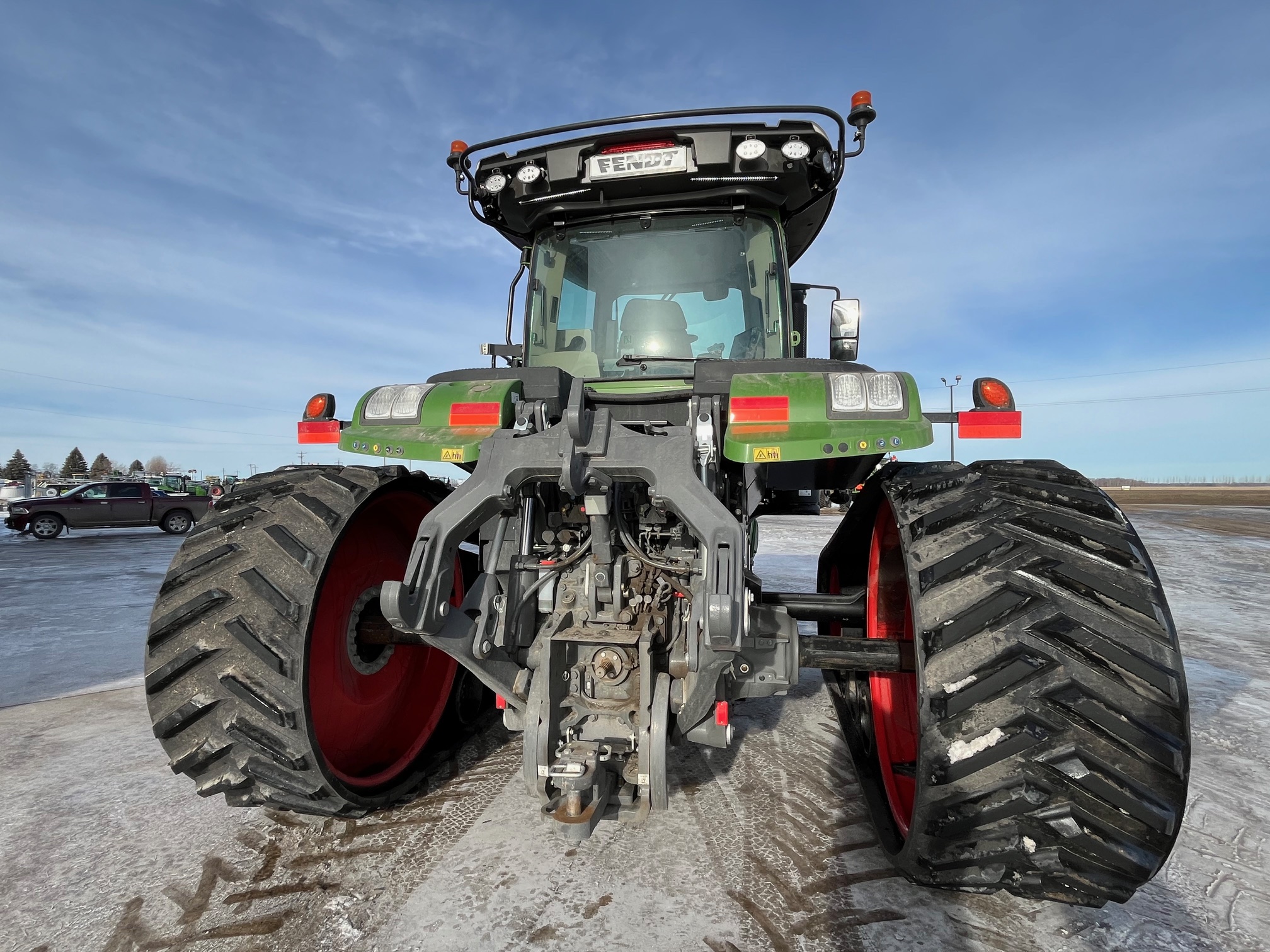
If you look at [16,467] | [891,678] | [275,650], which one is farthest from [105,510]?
[16,467]

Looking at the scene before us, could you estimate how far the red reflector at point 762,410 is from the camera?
223cm

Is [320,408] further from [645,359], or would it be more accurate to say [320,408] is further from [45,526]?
[45,526]

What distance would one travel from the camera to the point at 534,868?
7.38 feet

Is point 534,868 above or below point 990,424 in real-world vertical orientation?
below

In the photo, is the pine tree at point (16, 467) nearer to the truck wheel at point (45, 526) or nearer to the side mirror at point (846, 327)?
the truck wheel at point (45, 526)

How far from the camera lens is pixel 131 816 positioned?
263 centimetres

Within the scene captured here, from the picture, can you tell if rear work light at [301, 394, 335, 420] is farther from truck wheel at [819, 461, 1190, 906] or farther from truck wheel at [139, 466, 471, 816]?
truck wheel at [819, 461, 1190, 906]

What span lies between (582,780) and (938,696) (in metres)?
1.07

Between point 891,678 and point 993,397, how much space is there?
130cm

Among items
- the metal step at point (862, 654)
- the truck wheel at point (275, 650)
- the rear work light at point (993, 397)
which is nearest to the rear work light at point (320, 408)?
the truck wheel at point (275, 650)

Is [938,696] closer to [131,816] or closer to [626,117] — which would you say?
[626,117]

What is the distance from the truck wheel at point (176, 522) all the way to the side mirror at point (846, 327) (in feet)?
66.2

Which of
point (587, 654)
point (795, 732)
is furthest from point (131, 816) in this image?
point (795, 732)

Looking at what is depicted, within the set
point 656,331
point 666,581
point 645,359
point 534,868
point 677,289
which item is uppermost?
point 677,289
